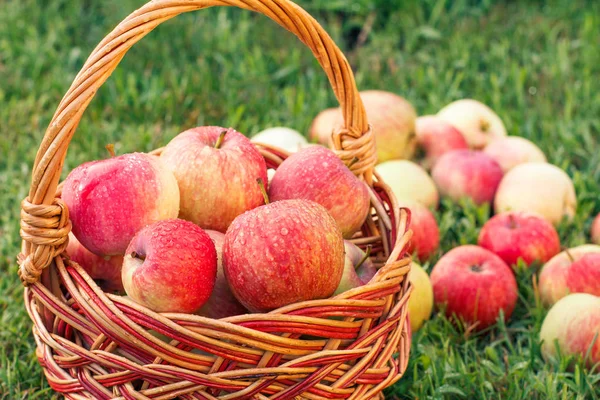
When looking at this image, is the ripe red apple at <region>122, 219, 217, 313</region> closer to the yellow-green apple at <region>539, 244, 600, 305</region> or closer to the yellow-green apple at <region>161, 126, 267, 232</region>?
the yellow-green apple at <region>161, 126, 267, 232</region>

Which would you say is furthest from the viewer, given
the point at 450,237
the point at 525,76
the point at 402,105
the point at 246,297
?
the point at 525,76

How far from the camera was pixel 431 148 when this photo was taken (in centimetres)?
311

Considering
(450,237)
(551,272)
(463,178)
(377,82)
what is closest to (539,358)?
(551,272)

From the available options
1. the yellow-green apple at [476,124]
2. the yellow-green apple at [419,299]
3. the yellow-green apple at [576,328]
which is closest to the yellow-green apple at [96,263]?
the yellow-green apple at [419,299]

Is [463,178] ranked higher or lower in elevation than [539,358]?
higher

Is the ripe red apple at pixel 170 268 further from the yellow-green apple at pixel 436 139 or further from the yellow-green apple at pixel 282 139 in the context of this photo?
the yellow-green apple at pixel 436 139

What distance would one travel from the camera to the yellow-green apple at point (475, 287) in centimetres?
222

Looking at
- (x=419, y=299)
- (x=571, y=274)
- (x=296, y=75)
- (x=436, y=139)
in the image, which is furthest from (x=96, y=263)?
(x=296, y=75)

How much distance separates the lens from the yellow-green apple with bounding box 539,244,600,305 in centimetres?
222

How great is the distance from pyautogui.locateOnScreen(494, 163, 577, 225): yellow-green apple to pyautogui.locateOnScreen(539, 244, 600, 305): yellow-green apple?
1.39 ft

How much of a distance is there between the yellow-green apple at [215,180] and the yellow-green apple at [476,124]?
1642 millimetres

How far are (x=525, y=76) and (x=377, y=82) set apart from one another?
0.72 meters

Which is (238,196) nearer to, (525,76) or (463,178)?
(463,178)

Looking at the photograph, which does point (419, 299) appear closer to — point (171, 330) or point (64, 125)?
point (171, 330)
